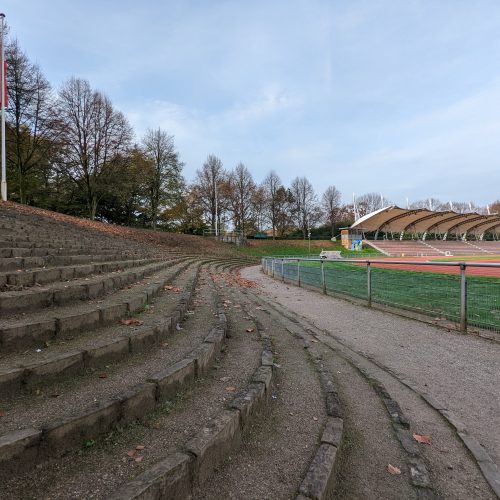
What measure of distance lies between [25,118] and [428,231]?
2589 inches

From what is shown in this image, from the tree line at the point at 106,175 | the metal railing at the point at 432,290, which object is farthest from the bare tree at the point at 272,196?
the metal railing at the point at 432,290

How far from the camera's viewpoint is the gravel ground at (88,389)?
6.41ft

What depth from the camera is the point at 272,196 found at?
196ft

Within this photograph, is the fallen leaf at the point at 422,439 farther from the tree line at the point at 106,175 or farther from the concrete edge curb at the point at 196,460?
the tree line at the point at 106,175

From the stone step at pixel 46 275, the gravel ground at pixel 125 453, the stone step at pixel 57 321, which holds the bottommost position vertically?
the gravel ground at pixel 125 453

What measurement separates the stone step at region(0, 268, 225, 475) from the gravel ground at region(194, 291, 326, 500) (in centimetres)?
71

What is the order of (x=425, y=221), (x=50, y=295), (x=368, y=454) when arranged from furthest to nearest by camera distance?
(x=425, y=221), (x=50, y=295), (x=368, y=454)

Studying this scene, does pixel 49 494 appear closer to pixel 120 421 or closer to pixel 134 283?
→ pixel 120 421

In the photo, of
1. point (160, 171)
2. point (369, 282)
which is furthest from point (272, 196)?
point (369, 282)

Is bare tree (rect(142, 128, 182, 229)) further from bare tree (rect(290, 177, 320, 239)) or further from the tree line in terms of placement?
bare tree (rect(290, 177, 320, 239))

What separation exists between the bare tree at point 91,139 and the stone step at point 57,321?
102 ft

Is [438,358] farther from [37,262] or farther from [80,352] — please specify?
[37,262]

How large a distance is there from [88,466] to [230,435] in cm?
84

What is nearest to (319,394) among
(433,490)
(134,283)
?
(433,490)
